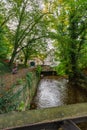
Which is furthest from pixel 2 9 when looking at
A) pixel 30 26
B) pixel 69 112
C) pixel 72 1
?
pixel 69 112

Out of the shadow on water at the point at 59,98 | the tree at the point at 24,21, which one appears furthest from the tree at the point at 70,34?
the shadow on water at the point at 59,98

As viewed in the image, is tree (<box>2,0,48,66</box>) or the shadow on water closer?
the shadow on water

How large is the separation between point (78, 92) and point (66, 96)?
203 cm

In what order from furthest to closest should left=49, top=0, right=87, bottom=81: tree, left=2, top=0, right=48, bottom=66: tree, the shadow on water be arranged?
left=49, top=0, right=87, bottom=81: tree → left=2, top=0, right=48, bottom=66: tree → the shadow on water

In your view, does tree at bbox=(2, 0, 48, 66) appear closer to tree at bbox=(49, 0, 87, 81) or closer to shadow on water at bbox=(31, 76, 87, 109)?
tree at bbox=(49, 0, 87, 81)

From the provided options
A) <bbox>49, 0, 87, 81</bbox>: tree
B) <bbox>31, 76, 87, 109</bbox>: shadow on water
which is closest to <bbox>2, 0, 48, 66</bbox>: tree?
<bbox>49, 0, 87, 81</bbox>: tree

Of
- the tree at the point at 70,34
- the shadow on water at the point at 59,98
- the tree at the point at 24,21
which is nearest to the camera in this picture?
the shadow on water at the point at 59,98

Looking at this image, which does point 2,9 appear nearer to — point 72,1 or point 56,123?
point 72,1

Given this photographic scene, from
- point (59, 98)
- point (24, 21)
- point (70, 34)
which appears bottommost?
point (59, 98)

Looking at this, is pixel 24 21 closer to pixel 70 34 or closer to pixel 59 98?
pixel 70 34

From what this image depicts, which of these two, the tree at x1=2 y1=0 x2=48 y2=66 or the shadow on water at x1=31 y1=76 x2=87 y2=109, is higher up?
the tree at x1=2 y1=0 x2=48 y2=66

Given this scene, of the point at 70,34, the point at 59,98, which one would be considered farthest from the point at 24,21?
the point at 59,98

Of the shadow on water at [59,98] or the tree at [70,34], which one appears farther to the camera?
the tree at [70,34]

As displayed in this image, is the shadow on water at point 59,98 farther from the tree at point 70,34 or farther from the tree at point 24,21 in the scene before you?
the tree at point 24,21
